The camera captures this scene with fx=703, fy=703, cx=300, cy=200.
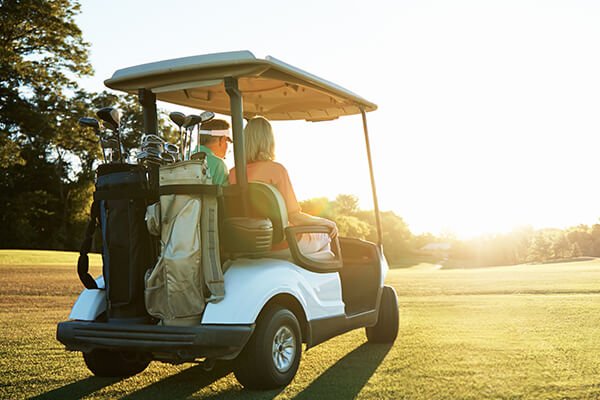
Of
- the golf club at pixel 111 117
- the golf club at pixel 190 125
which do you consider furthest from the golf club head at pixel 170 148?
the golf club at pixel 111 117

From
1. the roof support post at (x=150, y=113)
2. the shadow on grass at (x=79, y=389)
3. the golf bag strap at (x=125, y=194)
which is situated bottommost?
the shadow on grass at (x=79, y=389)

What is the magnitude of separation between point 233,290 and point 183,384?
96 centimetres

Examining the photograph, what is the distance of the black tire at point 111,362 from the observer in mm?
4773

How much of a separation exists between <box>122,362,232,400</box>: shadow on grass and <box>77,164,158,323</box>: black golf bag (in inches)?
19.0

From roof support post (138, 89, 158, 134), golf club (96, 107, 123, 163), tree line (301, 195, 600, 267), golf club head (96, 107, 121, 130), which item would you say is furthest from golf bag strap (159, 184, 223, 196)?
tree line (301, 195, 600, 267)

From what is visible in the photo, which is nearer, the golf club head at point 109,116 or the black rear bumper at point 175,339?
the black rear bumper at point 175,339

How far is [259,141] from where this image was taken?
498 centimetres

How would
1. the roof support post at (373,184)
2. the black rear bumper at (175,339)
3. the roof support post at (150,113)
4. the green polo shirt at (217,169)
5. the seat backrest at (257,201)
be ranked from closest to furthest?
the black rear bumper at (175,339) → the seat backrest at (257,201) → the green polo shirt at (217,169) → the roof support post at (150,113) → the roof support post at (373,184)

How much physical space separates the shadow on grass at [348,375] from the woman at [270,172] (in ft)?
2.92

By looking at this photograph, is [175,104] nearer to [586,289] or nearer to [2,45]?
[586,289]

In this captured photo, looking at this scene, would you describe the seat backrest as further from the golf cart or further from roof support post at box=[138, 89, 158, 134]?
roof support post at box=[138, 89, 158, 134]

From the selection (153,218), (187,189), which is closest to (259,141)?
(187,189)

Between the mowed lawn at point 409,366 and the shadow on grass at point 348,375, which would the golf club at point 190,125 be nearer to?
the mowed lawn at point 409,366

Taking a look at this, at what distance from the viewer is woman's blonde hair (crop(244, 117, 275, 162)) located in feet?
16.3
